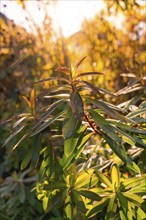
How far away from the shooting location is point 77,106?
110cm

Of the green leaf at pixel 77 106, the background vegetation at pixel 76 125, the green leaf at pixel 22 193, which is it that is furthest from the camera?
the green leaf at pixel 22 193

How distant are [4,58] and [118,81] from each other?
4.36 feet

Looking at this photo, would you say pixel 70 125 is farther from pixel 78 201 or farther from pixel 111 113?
pixel 78 201

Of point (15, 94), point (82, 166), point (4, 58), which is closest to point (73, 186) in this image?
point (82, 166)

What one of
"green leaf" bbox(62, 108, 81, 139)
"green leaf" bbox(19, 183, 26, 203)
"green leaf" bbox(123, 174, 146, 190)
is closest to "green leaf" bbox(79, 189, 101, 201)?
"green leaf" bbox(123, 174, 146, 190)

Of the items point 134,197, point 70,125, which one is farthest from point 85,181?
point 70,125

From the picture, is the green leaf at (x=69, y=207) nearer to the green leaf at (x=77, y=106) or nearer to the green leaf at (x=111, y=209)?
the green leaf at (x=111, y=209)

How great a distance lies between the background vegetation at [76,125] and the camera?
1.20 meters

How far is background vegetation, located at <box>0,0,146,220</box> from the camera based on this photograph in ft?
3.93

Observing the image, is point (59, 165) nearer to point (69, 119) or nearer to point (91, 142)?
point (69, 119)

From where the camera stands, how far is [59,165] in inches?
50.4

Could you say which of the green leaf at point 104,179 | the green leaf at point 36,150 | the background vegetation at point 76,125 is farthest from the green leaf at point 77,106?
the green leaf at point 104,179

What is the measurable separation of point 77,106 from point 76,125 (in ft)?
0.21

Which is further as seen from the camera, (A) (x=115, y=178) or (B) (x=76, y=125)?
(A) (x=115, y=178)
